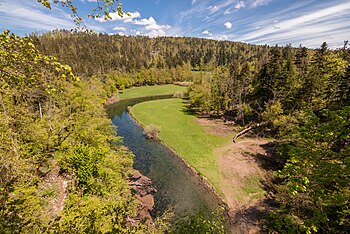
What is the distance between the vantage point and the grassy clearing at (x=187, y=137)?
26822mm

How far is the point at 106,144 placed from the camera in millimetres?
22281

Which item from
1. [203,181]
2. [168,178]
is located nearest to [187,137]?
[168,178]

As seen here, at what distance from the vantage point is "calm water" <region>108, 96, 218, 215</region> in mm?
19741

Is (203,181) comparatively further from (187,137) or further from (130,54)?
(130,54)

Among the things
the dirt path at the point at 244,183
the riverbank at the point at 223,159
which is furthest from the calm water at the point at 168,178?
the dirt path at the point at 244,183

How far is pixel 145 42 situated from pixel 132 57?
6214cm

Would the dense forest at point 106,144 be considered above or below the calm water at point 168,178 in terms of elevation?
above

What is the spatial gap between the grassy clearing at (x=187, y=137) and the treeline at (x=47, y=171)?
46.0ft

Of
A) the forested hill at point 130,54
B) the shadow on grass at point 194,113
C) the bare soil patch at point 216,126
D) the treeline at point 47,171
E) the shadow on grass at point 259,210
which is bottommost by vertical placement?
the shadow on grass at point 259,210

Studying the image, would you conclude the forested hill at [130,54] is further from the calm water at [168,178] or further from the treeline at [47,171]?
the treeline at [47,171]

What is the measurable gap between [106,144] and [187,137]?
741 inches

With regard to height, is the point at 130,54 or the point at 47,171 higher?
the point at 130,54

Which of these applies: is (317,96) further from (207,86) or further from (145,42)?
(145,42)

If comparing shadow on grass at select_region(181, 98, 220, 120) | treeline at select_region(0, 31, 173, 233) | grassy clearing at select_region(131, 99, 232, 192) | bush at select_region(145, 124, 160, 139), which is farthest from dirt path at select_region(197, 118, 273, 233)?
shadow on grass at select_region(181, 98, 220, 120)
